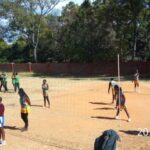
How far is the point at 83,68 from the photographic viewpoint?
204 feet

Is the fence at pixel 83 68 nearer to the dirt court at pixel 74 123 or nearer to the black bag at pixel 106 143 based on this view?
the dirt court at pixel 74 123

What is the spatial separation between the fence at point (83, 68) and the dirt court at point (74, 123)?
26.2 metres

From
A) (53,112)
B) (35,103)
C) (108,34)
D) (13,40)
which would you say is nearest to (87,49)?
(108,34)

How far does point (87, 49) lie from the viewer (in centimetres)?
6222

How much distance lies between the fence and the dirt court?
2619 cm

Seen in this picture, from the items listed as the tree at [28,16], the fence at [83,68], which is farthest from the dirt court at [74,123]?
the tree at [28,16]

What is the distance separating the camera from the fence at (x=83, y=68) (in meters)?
56.1

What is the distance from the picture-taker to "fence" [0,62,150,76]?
56.1 meters

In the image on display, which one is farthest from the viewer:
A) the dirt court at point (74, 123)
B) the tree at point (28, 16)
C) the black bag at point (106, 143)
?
the tree at point (28, 16)

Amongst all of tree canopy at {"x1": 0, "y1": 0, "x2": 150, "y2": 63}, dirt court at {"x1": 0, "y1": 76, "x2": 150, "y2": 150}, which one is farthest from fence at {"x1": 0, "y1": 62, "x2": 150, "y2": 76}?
dirt court at {"x1": 0, "y1": 76, "x2": 150, "y2": 150}

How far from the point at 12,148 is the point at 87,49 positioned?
153ft

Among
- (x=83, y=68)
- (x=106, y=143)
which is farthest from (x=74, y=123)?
(x=83, y=68)

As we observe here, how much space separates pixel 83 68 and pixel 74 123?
4204 centimetres

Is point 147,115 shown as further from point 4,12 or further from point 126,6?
point 4,12
